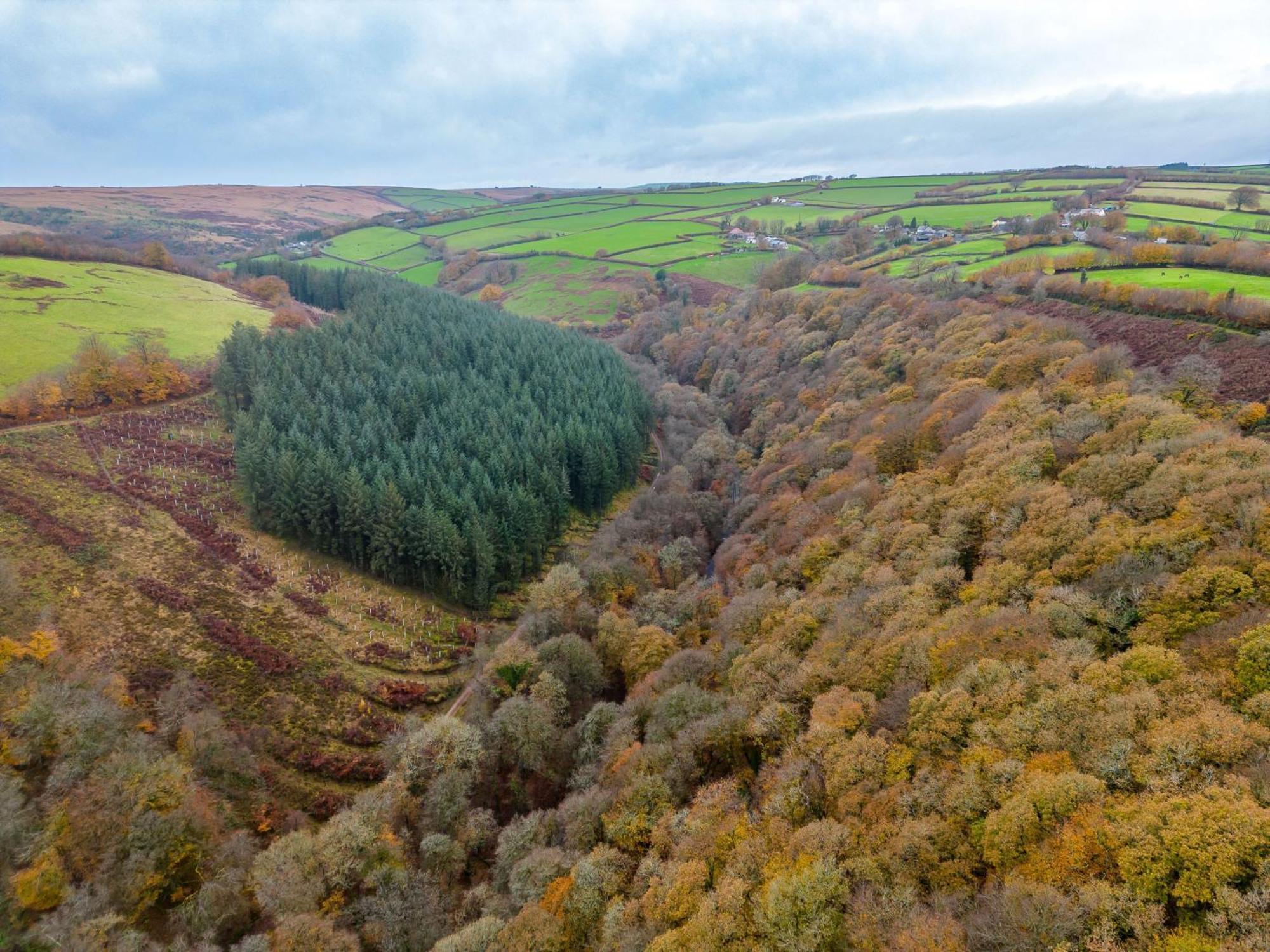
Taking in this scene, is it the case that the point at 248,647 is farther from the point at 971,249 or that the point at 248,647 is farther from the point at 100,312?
the point at 971,249

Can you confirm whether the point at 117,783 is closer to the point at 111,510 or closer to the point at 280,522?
the point at 280,522

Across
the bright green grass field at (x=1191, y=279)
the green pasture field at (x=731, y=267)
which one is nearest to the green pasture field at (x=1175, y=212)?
the bright green grass field at (x=1191, y=279)

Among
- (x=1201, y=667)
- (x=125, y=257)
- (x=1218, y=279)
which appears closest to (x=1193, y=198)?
(x=1218, y=279)

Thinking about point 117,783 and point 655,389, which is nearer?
point 117,783

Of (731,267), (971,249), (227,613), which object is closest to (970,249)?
(971,249)

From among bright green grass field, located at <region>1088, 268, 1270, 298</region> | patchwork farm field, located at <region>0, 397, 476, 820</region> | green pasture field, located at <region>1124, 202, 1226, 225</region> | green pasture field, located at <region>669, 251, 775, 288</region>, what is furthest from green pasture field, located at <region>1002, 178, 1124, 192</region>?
patchwork farm field, located at <region>0, 397, 476, 820</region>

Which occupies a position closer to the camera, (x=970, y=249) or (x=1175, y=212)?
(x=1175, y=212)
